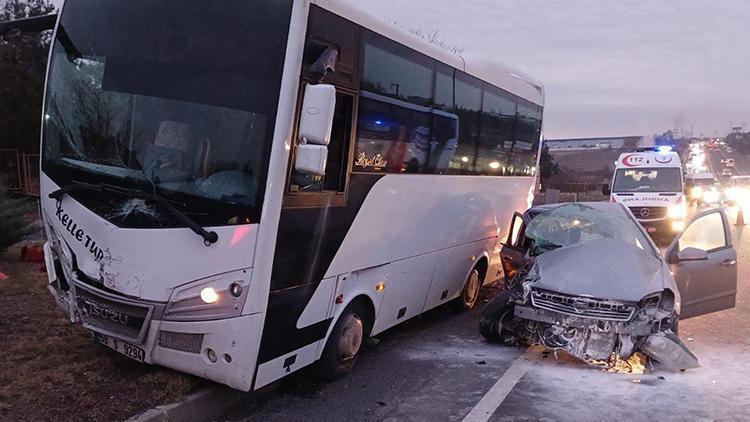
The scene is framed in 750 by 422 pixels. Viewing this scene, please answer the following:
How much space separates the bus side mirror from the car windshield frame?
161 inches

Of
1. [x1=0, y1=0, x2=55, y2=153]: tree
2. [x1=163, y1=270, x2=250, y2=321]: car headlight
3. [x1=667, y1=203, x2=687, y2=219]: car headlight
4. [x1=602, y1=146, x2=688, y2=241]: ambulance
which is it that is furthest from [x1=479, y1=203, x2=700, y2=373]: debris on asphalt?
[x1=0, y1=0, x2=55, y2=153]: tree

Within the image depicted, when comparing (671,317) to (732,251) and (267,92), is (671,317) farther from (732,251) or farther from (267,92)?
(267,92)

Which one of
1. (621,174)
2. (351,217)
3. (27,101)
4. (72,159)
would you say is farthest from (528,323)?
(27,101)

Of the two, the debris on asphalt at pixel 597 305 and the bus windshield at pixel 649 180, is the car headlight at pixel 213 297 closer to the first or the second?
the debris on asphalt at pixel 597 305

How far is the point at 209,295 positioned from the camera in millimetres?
4527

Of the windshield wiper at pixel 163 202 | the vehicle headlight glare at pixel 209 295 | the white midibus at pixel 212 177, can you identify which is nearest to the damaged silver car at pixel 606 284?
the white midibus at pixel 212 177

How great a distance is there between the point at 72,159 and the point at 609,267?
5324 millimetres

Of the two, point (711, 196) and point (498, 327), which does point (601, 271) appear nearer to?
point (498, 327)

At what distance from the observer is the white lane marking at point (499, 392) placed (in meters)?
5.23

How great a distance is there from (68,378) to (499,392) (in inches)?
147

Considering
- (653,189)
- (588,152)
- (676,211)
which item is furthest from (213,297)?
(588,152)

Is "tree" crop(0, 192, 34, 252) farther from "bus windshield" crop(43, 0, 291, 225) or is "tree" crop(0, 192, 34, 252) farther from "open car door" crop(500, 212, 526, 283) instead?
"open car door" crop(500, 212, 526, 283)

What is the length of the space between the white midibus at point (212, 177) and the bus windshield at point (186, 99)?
0.04 feet

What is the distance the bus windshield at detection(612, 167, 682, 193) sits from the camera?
19438 mm
